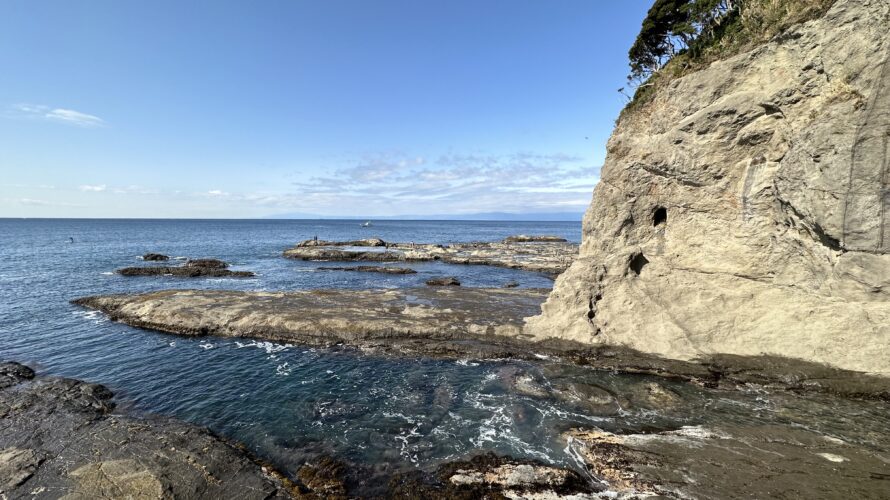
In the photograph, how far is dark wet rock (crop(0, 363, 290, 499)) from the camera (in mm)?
10570

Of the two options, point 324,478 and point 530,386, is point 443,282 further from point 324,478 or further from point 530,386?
point 324,478

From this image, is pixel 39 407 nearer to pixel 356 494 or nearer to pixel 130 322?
pixel 130 322

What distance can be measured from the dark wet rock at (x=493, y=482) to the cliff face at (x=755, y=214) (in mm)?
10893

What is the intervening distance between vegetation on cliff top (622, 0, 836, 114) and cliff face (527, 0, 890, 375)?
1016mm

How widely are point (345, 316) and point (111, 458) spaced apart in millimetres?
14368

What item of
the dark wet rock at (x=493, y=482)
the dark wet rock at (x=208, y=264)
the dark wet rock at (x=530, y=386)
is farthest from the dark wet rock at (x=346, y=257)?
the dark wet rock at (x=493, y=482)

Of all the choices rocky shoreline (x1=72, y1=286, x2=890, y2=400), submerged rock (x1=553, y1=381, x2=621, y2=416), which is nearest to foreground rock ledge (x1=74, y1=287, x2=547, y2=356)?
rocky shoreline (x1=72, y1=286, x2=890, y2=400)

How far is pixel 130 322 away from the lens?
26.9 m

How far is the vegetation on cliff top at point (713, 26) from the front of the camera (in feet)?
54.9

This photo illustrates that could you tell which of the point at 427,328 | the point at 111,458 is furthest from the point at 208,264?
the point at 111,458

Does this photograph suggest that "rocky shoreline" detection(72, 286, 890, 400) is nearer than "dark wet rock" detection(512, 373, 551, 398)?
No

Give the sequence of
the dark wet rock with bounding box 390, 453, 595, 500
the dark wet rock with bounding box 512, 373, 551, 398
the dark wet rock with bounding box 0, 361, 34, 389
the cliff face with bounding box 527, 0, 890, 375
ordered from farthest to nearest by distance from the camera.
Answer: the dark wet rock with bounding box 0, 361, 34, 389
the dark wet rock with bounding box 512, 373, 551, 398
the cliff face with bounding box 527, 0, 890, 375
the dark wet rock with bounding box 390, 453, 595, 500

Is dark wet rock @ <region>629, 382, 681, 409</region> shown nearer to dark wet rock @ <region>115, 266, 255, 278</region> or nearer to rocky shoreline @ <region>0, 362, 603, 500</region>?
rocky shoreline @ <region>0, 362, 603, 500</region>

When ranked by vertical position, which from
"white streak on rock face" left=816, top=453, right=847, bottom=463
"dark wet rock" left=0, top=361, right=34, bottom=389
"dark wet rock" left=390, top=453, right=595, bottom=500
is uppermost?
"white streak on rock face" left=816, top=453, right=847, bottom=463
